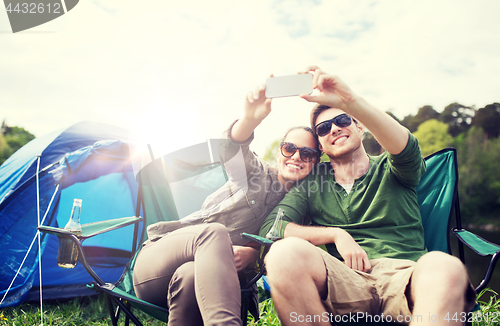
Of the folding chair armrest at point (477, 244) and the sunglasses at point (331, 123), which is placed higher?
the sunglasses at point (331, 123)

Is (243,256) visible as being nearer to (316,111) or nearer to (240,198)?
(240,198)

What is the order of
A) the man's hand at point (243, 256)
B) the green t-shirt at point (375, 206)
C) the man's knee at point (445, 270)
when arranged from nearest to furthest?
the man's knee at point (445, 270) < the green t-shirt at point (375, 206) < the man's hand at point (243, 256)

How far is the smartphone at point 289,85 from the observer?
120cm

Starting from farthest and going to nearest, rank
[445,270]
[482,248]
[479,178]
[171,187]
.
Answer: [479,178], [171,187], [482,248], [445,270]

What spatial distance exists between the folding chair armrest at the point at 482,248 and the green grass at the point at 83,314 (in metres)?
0.76

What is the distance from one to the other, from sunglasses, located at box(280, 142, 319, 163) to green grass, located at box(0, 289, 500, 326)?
108cm

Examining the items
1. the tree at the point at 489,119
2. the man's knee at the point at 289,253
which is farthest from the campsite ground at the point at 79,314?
the tree at the point at 489,119

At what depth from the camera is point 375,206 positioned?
140 centimetres

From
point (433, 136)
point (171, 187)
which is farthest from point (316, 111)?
point (433, 136)

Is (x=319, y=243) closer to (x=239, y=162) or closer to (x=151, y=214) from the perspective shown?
(x=239, y=162)

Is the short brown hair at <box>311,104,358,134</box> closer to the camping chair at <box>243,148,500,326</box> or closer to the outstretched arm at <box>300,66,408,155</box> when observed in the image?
the outstretched arm at <box>300,66,408,155</box>

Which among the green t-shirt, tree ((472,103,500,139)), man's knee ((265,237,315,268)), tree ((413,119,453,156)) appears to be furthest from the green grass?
tree ((472,103,500,139))

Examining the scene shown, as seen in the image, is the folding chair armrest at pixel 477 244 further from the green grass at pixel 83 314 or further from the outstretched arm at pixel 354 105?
the green grass at pixel 83 314

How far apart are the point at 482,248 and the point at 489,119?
123 feet
